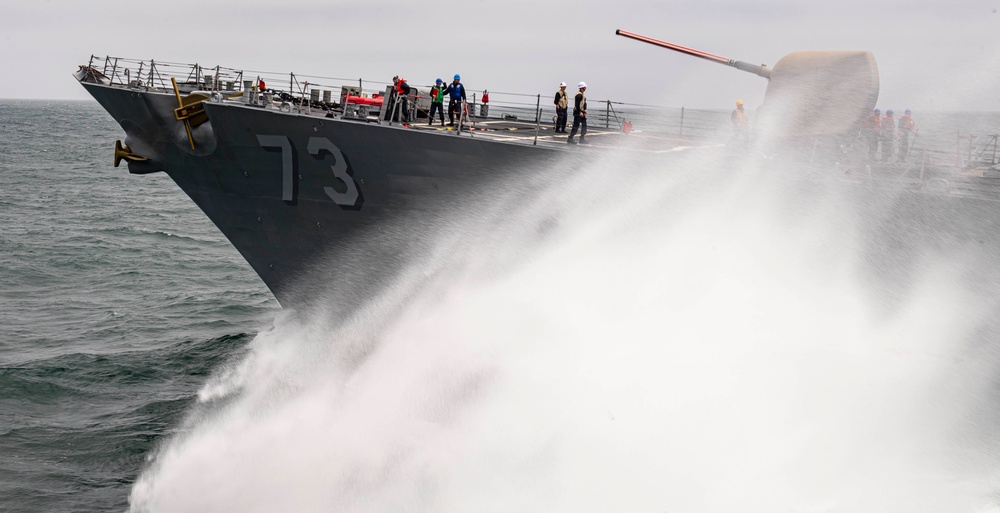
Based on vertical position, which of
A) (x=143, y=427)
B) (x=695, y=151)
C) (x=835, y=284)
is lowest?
(x=143, y=427)

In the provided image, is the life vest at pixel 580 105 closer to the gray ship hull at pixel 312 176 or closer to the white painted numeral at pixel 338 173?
the gray ship hull at pixel 312 176

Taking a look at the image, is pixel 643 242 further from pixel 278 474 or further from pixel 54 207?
pixel 54 207

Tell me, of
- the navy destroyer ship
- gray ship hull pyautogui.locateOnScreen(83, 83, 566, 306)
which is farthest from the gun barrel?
gray ship hull pyautogui.locateOnScreen(83, 83, 566, 306)

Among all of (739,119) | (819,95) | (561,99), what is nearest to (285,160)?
(561,99)

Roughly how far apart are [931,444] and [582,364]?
5.73 m

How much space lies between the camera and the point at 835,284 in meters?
16.1

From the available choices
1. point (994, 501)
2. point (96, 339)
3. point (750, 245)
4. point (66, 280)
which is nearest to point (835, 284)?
point (750, 245)

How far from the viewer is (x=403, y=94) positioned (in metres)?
18.2

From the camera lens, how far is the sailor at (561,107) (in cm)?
1808

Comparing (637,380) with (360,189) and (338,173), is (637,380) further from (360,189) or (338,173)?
(338,173)

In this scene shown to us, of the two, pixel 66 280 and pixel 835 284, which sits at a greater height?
pixel 835 284

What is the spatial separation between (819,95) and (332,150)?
32.0ft

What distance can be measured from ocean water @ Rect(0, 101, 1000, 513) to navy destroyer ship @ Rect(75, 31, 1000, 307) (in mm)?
944

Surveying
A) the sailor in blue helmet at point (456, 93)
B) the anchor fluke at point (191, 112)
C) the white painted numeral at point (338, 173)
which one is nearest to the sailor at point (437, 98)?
the sailor in blue helmet at point (456, 93)
